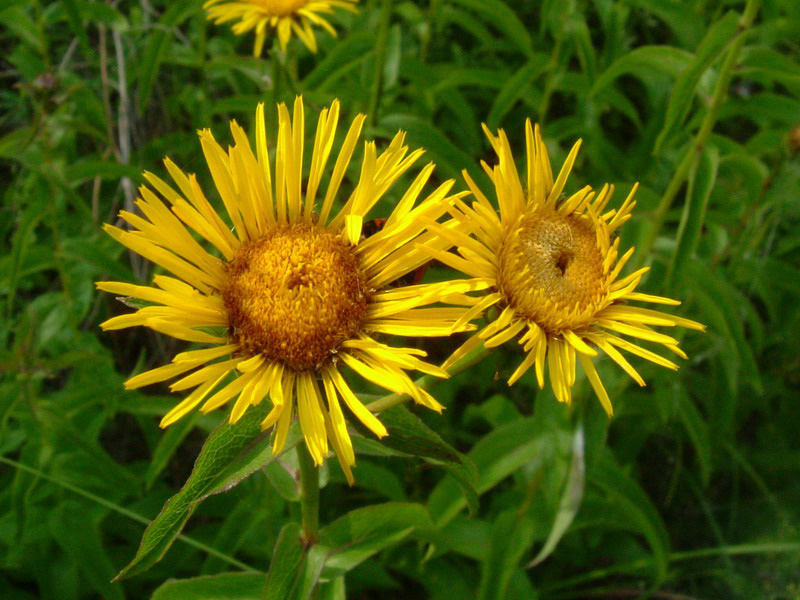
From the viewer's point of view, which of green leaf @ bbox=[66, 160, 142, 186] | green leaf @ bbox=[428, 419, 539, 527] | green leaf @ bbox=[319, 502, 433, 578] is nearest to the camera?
green leaf @ bbox=[319, 502, 433, 578]

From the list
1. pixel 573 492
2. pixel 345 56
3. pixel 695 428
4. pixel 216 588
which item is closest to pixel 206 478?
pixel 216 588

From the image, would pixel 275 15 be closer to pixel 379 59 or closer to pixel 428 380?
Answer: pixel 379 59

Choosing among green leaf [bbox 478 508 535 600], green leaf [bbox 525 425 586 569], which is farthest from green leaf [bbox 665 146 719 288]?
green leaf [bbox 478 508 535 600]

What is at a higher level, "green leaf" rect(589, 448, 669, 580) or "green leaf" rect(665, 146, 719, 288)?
"green leaf" rect(665, 146, 719, 288)

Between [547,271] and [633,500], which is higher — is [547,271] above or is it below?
above

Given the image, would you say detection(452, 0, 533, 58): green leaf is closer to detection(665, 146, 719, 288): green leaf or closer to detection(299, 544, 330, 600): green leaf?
detection(665, 146, 719, 288): green leaf

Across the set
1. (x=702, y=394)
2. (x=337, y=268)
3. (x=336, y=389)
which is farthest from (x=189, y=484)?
(x=702, y=394)

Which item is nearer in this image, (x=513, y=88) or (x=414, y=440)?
(x=414, y=440)
